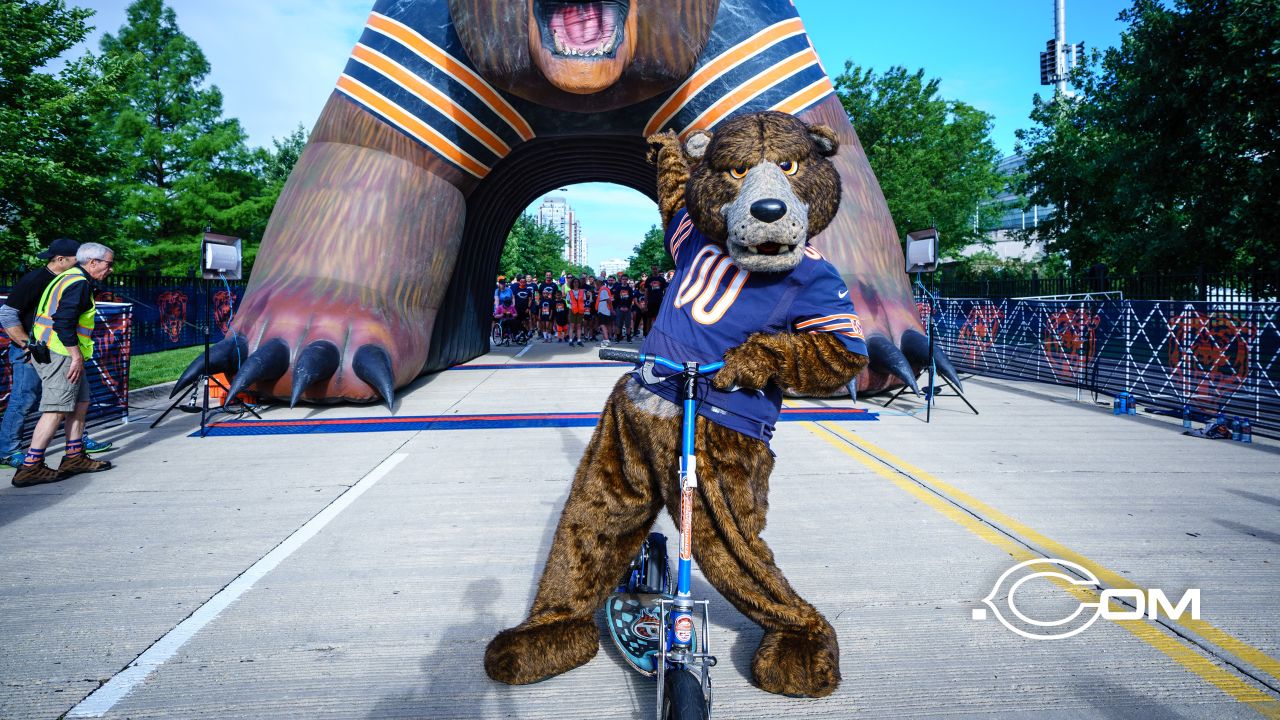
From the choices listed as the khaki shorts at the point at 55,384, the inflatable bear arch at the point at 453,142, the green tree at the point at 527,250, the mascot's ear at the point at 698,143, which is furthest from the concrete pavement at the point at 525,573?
the green tree at the point at 527,250

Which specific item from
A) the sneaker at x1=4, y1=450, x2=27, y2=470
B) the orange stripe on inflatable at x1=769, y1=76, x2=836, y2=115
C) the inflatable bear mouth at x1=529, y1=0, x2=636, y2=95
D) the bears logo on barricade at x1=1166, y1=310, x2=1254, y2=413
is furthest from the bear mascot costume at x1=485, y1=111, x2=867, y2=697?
the bears logo on barricade at x1=1166, y1=310, x2=1254, y2=413

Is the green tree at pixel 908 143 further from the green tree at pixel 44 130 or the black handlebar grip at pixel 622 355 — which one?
the black handlebar grip at pixel 622 355

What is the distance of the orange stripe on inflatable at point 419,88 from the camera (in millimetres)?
8477

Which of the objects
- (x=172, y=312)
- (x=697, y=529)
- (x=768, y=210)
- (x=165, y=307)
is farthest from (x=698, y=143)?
(x=172, y=312)

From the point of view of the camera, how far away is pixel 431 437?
715 cm

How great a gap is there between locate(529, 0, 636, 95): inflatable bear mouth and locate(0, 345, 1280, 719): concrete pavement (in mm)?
3539

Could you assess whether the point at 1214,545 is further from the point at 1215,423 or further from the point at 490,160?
the point at 490,160

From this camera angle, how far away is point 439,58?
8461 mm

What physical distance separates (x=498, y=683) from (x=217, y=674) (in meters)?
1.02

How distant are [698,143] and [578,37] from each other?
5211 millimetres

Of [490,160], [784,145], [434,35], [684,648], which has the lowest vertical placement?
[684,648]

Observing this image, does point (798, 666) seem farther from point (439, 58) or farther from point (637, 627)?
point (439, 58)

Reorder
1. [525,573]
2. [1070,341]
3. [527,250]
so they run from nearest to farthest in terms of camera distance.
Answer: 1. [525,573]
2. [1070,341]
3. [527,250]

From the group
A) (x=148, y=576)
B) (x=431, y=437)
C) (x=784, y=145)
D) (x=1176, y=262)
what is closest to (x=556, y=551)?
(x=784, y=145)
